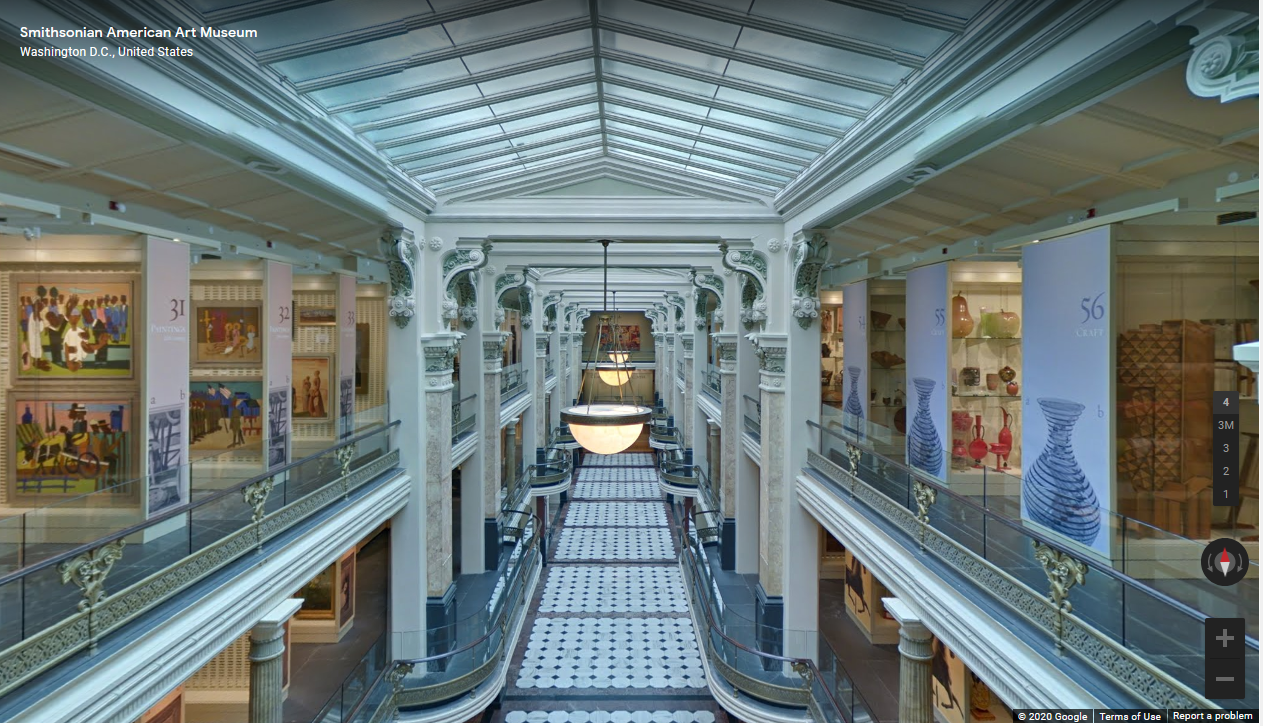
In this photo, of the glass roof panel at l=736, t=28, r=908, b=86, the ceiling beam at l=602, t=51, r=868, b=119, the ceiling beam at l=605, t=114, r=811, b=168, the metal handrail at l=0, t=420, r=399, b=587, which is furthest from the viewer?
the ceiling beam at l=605, t=114, r=811, b=168

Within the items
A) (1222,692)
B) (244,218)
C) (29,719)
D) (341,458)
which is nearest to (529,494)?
(341,458)

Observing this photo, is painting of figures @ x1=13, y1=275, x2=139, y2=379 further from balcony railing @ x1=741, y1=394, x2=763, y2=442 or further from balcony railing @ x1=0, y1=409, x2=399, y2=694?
balcony railing @ x1=741, y1=394, x2=763, y2=442

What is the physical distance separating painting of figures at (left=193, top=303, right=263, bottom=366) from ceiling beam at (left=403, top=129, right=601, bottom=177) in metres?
2.87

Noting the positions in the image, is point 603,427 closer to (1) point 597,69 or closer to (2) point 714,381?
(1) point 597,69

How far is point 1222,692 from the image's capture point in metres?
2.85

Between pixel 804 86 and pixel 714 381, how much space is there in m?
10.7

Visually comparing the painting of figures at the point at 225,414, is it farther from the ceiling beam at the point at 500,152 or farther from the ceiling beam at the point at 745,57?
the ceiling beam at the point at 745,57

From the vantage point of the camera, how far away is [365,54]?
4625mm

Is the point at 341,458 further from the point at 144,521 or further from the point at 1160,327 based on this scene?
the point at 1160,327

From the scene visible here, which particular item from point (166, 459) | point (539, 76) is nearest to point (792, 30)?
point (539, 76)

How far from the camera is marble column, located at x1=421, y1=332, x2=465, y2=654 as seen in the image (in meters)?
9.12

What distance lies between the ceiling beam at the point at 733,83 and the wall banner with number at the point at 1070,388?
1.92 m

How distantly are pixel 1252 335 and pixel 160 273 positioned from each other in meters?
8.89

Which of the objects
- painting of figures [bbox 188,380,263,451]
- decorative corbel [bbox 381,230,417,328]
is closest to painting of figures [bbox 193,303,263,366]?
painting of figures [bbox 188,380,263,451]
